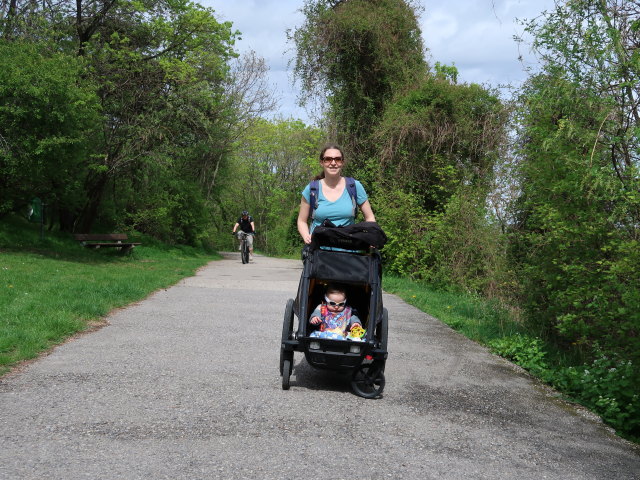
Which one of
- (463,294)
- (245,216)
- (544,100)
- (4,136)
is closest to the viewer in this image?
(544,100)

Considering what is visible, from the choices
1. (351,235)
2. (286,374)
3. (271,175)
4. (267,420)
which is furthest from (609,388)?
(271,175)

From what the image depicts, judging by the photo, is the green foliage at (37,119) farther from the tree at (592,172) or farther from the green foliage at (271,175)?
the green foliage at (271,175)

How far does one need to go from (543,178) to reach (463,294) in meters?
6.98

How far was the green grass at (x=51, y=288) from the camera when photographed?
21.2 ft

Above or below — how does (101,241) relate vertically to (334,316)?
below

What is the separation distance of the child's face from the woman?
59cm

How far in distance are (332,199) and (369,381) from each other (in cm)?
164

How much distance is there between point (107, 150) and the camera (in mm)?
21109

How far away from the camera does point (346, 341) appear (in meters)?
4.91

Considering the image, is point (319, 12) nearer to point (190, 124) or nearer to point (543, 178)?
point (190, 124)

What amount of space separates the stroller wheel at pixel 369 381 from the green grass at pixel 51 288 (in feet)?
9.86

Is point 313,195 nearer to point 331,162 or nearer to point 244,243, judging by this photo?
point 331,162

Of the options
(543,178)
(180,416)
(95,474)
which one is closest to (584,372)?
(543,178)

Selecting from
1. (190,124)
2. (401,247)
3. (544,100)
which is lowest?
(401,247)
